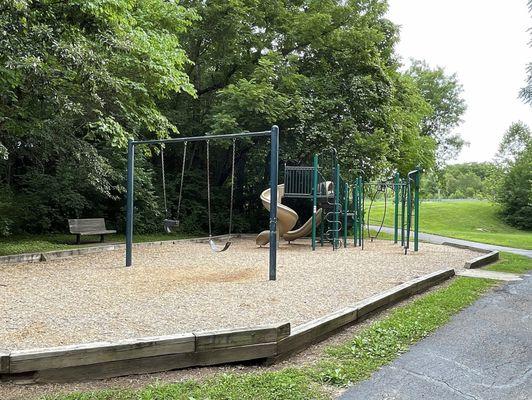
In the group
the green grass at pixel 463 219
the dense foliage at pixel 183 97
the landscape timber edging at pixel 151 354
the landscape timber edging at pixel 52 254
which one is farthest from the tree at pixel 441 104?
the landscape timber edging at pixel 151 354

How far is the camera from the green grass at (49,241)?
10.5 meters

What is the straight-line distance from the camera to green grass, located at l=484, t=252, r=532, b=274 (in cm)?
950

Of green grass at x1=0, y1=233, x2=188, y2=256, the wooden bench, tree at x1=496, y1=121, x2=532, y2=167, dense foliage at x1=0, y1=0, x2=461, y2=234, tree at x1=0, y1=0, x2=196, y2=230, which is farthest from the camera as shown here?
tree at x1=496, y1=121, x2=532, y2=167

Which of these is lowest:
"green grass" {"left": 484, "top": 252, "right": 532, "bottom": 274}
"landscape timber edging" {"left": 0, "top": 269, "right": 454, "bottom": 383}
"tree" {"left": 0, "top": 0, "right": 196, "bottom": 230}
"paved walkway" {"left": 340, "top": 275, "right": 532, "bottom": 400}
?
"green grass" {"left": 484, "top": 252, "right": 532, "bottom": 274}

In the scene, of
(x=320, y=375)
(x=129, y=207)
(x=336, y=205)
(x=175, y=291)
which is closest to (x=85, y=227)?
(x=129, y=207)

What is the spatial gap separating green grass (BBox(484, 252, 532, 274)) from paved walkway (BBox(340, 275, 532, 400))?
14.2 ft

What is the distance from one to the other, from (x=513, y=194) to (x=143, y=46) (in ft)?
109

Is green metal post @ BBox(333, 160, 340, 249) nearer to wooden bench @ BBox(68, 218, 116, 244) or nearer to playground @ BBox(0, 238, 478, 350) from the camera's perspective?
playground @ BBox(0, 238, 478, 350)

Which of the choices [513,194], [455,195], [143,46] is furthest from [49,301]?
[455,195]

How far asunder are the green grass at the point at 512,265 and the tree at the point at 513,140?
1672 inches

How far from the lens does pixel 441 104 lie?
39.9 meters

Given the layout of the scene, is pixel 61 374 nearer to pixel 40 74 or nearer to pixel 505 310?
pixel 505 310

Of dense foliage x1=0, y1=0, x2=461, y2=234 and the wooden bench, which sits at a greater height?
dense foliage x1=0, y1=0, x2=461, y2=234

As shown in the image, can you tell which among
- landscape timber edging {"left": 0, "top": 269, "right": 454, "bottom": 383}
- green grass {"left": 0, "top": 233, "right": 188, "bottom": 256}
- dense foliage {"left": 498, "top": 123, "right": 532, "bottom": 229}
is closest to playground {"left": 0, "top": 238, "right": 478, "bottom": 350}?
landscape timber edging {"left": 0, "top": 269, "right": 454, "bottom": 383}
